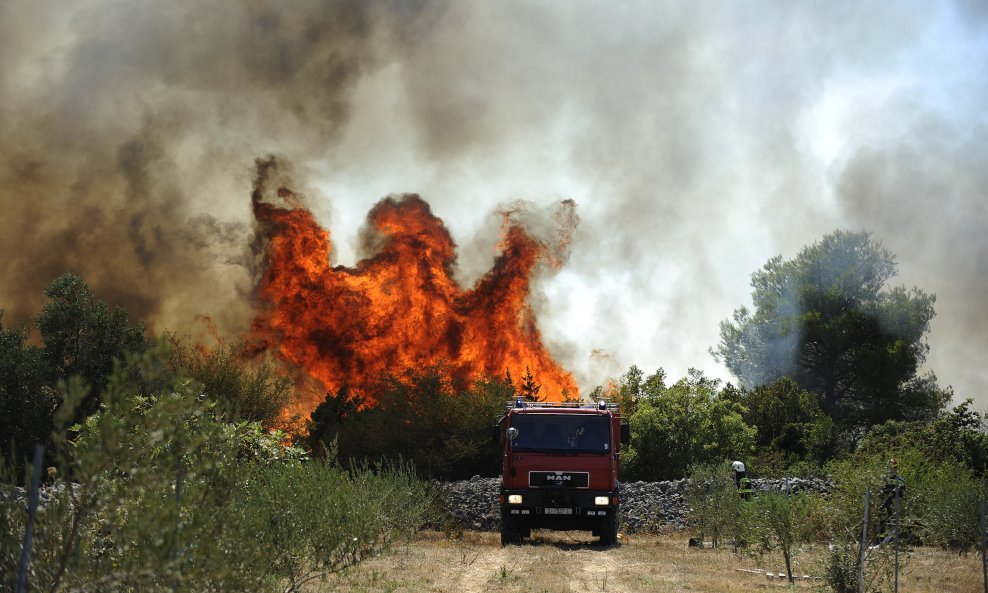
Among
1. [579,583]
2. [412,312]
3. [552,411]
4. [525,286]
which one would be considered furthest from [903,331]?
[579,583]

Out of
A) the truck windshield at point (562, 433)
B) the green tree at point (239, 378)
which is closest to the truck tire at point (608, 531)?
the truck windshield at point (562, 433)

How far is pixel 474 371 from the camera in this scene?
63500 mm

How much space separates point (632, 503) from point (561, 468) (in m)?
10.9

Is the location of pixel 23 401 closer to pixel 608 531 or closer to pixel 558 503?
pixel 558 503

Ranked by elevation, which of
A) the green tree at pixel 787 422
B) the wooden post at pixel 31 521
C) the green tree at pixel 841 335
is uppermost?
the green tree at pixel 841 335

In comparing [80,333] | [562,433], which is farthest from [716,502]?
[80,333]

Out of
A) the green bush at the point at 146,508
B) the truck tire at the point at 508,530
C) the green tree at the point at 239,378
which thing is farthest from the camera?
the green tree at the point at 239,378

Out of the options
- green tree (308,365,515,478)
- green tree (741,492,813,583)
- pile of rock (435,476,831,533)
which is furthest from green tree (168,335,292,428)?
green tree (741,492,813,583)

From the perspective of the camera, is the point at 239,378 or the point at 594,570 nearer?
the point at 594,570

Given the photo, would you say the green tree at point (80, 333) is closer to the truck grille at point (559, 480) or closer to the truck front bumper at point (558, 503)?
the truck front bumper at point (558, 503)

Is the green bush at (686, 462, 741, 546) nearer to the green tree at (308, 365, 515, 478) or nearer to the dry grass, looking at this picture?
the dry grass

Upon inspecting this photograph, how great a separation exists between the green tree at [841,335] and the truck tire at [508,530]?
151 feet

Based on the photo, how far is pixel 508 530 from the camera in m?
23.8

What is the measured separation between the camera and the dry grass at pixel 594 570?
1592 cm
